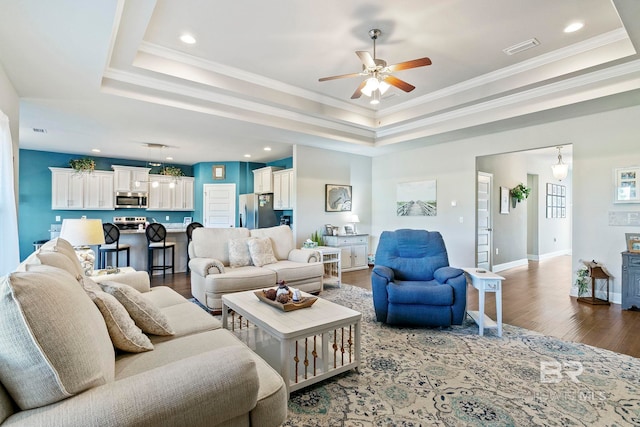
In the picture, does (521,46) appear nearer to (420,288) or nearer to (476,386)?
(420,288)

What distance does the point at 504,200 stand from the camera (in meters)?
6.79

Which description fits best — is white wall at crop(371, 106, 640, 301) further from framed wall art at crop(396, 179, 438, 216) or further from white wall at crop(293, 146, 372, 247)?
white wall at crop(293, 146, 372, 247)

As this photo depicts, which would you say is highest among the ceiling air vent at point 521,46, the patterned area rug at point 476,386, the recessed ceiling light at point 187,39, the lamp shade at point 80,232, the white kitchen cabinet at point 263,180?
the ceiling air vent at point 521,46

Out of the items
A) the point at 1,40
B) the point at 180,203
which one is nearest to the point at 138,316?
the point at 1,40

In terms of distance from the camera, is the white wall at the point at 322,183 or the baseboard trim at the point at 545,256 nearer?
the white wall at the point at 322,183

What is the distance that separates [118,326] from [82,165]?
743 centimetres

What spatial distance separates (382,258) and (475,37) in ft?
8.71

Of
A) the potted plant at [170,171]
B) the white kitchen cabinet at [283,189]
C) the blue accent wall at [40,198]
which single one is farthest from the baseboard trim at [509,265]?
the potted plant at [170,171]

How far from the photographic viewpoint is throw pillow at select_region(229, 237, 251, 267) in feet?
14.1

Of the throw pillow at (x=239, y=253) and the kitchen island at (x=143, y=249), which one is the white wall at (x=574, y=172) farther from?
the kitchen island at (x=143, y=249)

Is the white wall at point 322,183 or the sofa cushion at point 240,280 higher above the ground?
the white wall at point 322,183

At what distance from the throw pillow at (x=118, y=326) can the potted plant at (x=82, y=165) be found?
728 centimetres

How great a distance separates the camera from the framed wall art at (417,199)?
6.28m

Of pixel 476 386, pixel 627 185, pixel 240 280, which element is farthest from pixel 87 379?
Result: pixel 627 185
